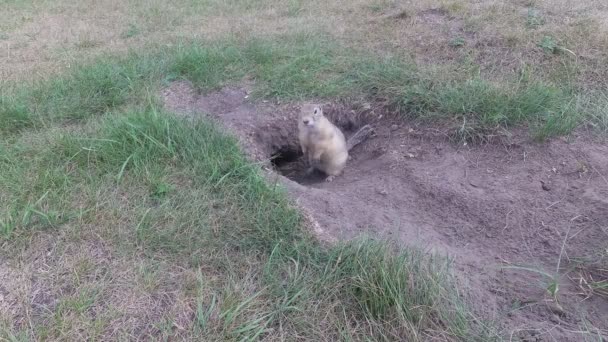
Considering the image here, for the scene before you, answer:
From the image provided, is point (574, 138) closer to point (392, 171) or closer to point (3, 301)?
point (392, 171)

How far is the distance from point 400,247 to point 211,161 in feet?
4.48

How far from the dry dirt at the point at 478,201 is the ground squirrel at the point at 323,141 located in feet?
0.36

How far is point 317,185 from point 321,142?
378 mm

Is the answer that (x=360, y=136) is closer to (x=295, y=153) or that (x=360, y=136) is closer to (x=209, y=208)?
(x=295, y=153)

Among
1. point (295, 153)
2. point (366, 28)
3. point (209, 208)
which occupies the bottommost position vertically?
point (295, 153)

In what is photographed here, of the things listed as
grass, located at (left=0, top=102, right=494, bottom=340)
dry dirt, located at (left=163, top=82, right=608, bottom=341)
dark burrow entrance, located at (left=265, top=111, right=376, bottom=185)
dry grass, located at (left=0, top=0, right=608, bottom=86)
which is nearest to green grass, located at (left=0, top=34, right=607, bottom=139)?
dry dirt, located at (left=163, top=82, right=608, bottom=341)

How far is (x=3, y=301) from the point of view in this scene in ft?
7.38

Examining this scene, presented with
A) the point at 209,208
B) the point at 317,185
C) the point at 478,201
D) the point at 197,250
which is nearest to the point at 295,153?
the point at 317,185

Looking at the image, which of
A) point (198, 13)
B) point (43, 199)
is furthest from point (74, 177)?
point (198, 13)

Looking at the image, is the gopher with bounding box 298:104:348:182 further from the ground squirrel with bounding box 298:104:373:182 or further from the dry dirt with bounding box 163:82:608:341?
the dry dirt with bounding box 163:82:608:341

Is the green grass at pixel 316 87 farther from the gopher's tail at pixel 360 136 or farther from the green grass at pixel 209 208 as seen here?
the gopher's tail at pixel 360 136

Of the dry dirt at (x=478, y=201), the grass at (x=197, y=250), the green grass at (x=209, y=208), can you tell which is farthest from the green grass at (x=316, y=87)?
the grass at (x=197, y=250)

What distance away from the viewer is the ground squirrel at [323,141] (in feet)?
12.1

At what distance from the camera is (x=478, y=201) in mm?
3049
